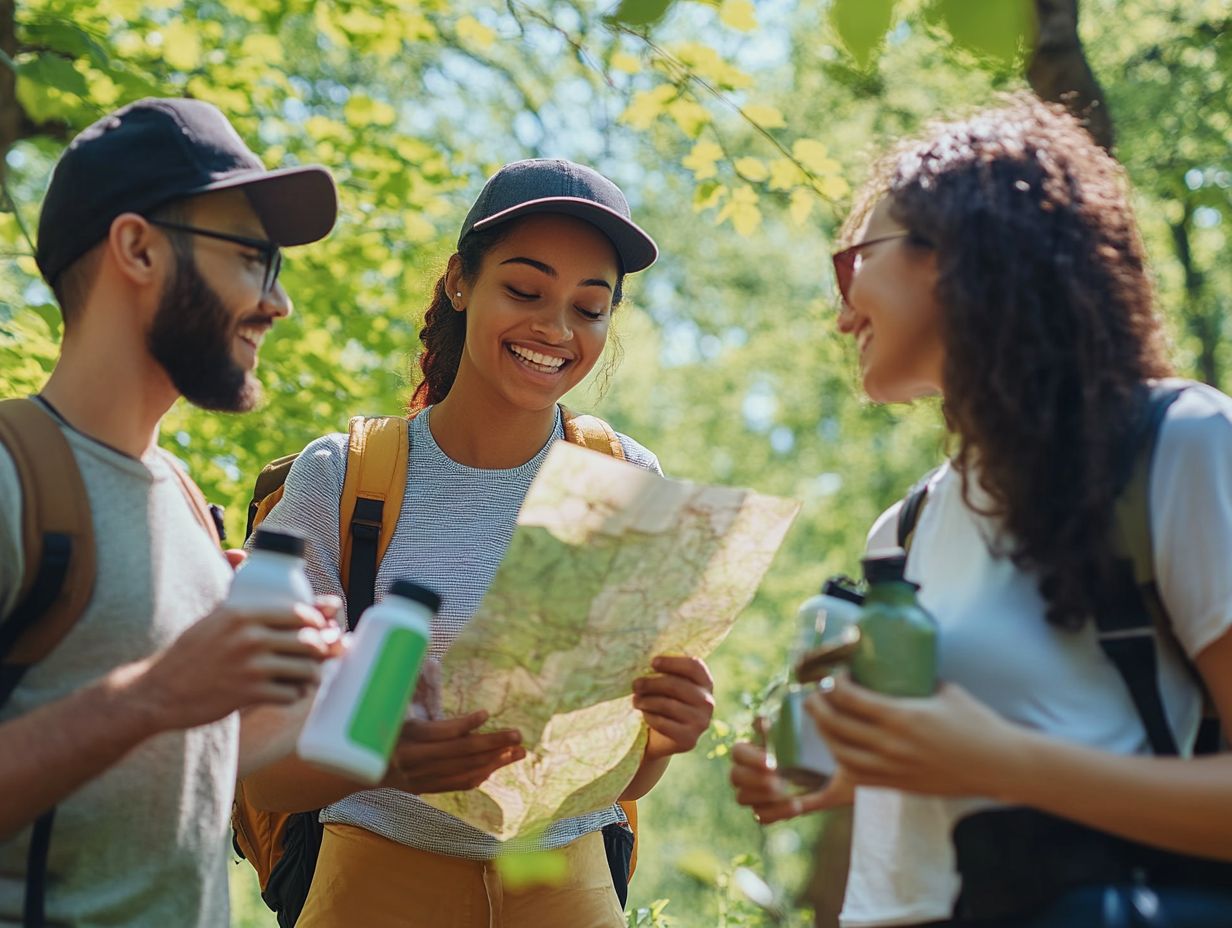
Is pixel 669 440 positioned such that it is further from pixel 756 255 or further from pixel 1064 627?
pixel 1064 627

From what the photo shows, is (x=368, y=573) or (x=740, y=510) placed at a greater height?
(x=740, y=510)

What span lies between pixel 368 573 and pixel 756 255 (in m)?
18.6

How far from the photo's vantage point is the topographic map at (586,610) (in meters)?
2.27

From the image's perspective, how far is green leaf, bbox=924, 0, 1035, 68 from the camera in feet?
6.99

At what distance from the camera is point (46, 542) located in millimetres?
2123

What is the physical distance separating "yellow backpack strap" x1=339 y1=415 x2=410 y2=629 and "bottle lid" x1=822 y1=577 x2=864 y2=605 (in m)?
1.18

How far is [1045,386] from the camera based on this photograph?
2.12 metres

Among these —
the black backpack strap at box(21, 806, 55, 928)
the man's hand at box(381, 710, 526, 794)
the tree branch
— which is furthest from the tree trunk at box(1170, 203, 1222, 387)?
the black backpack strap at box(21, 806, 55, 928)

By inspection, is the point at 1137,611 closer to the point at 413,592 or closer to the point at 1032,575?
the point at 1032,575

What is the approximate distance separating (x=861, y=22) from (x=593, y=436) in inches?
60.4

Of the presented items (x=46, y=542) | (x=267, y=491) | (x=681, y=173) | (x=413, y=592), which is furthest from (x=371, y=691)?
(x=681, y=173)

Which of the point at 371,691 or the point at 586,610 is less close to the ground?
the point at 586,610

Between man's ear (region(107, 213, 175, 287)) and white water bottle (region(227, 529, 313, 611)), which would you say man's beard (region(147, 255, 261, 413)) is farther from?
white water bottle (region(227, 529, 313, 611))

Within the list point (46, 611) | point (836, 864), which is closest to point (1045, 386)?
point (46, 611)
